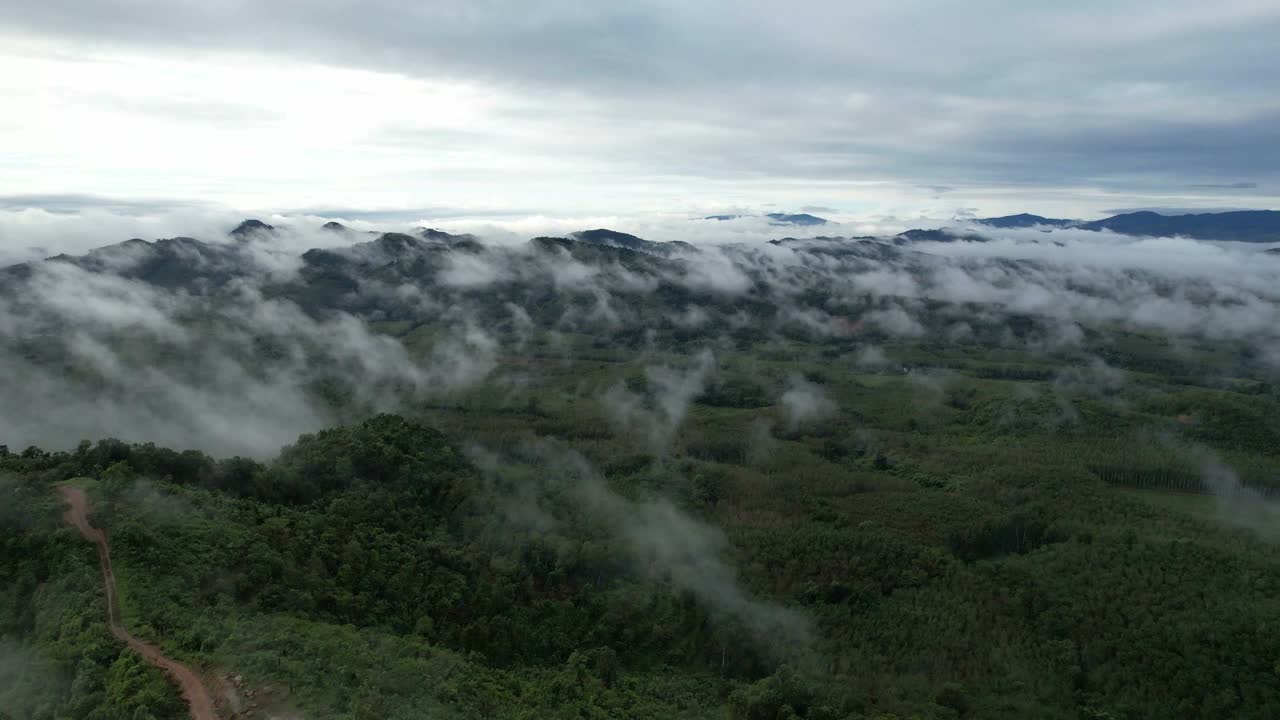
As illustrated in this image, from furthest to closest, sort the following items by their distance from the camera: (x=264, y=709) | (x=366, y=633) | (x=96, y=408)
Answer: (x=96, y=408), (x=366, y=633), (x=264, y=709)

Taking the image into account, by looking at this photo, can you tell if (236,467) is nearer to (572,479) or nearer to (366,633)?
A: (366,633)

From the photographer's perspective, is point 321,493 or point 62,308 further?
point 62,308

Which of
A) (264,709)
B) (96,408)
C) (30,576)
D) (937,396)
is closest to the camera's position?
(264,709)

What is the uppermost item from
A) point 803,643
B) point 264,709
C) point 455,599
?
point 264,709

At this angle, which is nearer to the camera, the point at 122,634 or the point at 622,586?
the point at 122,634

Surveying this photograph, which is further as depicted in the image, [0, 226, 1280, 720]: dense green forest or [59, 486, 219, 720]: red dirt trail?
[0, 226, 1280, 720]: dense green forest

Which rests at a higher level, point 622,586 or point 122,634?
point 122,634

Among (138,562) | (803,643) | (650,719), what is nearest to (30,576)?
(138,562)

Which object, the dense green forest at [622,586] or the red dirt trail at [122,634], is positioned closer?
the red dirt trail at [122,634]
